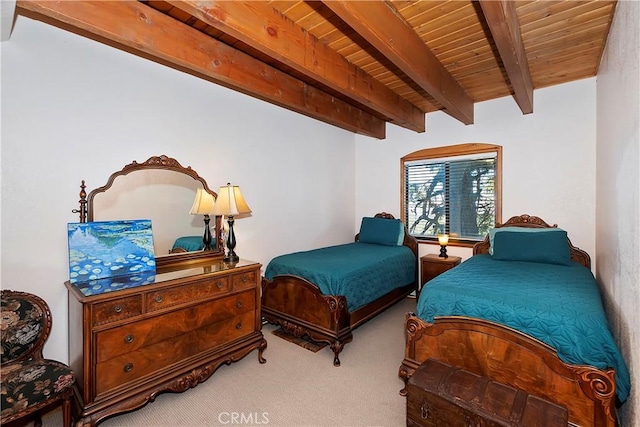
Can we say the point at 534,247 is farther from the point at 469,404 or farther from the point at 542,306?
the point at 469,404

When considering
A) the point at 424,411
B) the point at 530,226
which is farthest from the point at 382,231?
the point at 424,411

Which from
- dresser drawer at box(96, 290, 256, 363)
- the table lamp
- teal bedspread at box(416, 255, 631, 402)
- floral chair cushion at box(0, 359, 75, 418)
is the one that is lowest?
floral chair cushion at box(0, 359, 75, 418)

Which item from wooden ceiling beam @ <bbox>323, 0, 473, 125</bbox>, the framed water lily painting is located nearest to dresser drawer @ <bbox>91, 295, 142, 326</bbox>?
the framed water lily painting

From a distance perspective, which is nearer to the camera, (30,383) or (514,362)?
(30,383)

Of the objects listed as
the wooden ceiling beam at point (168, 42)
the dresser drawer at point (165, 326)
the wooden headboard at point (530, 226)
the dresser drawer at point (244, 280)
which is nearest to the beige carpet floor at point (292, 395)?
the dresser drawer at point (165, 326)

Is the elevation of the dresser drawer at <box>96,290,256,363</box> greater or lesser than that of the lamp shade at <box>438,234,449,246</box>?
lesser

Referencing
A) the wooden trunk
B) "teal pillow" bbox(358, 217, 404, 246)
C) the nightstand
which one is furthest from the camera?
"teal pillow" bbox(358, 217, 404, 246)

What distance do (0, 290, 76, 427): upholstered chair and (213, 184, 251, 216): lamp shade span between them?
1.29 metres

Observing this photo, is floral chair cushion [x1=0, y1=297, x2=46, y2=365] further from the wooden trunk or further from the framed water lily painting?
the wooden trunk

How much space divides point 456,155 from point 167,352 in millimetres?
3867

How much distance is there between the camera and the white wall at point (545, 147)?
305cm

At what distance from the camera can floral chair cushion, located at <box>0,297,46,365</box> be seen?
165 centimetres

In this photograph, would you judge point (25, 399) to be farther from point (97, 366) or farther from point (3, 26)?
point (3, 26)

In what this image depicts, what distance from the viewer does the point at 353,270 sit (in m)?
2.79
